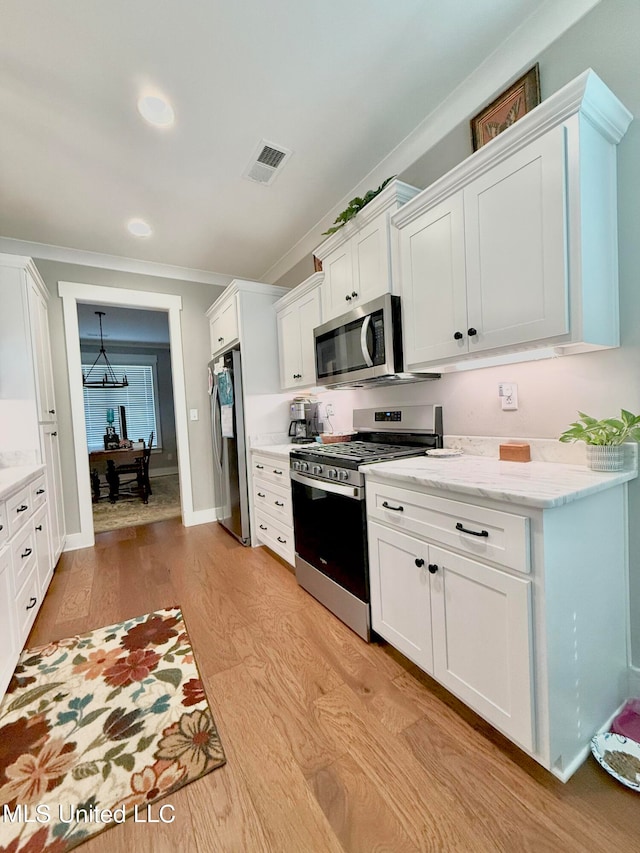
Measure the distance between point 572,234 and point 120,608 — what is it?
3.00 meters

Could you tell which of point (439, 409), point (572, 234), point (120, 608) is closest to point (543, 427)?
point (439, 409)

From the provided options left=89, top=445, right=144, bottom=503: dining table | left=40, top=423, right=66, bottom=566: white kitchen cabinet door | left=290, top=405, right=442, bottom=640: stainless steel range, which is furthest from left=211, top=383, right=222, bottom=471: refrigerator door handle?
left=89, top=445, right=144, bottom=503: dining table

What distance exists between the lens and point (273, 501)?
2838 millimetres

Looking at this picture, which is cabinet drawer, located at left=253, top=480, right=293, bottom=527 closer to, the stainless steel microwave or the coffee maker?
the coffee maker

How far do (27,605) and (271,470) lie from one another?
1.63 metres

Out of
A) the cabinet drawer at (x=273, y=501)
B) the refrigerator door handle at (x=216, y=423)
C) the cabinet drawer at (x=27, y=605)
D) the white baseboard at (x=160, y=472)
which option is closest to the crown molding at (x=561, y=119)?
the cabinet drawer at (x=273, y=501)

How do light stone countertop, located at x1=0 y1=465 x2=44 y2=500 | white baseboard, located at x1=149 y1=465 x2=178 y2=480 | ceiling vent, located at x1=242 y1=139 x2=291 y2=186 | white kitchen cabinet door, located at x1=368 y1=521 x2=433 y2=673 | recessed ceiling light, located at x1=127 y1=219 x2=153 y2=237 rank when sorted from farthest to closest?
white baseboard, located at x1=149 y1=465 x2=178 y2=480, recessed ceiling light, located at x1=127 y1=219 x2=153 y2=237, ceiling vent, located at x1=242 y1=139 x2=291 y2=186, light stone countertop, located at x1=0 y1=465 x2=44 y2=500, white kitchen cabinet door, located at x1=368 y1=521 x2=433 y2=673

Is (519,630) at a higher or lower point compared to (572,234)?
lower

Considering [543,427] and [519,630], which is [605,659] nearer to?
[519,630]

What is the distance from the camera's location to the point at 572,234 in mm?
1232

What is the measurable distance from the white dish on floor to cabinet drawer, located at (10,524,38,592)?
8.23 feet

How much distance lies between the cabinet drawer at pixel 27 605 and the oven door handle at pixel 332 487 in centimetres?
156

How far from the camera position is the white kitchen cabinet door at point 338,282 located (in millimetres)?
2328

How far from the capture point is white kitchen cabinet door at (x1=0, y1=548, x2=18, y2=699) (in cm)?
155
